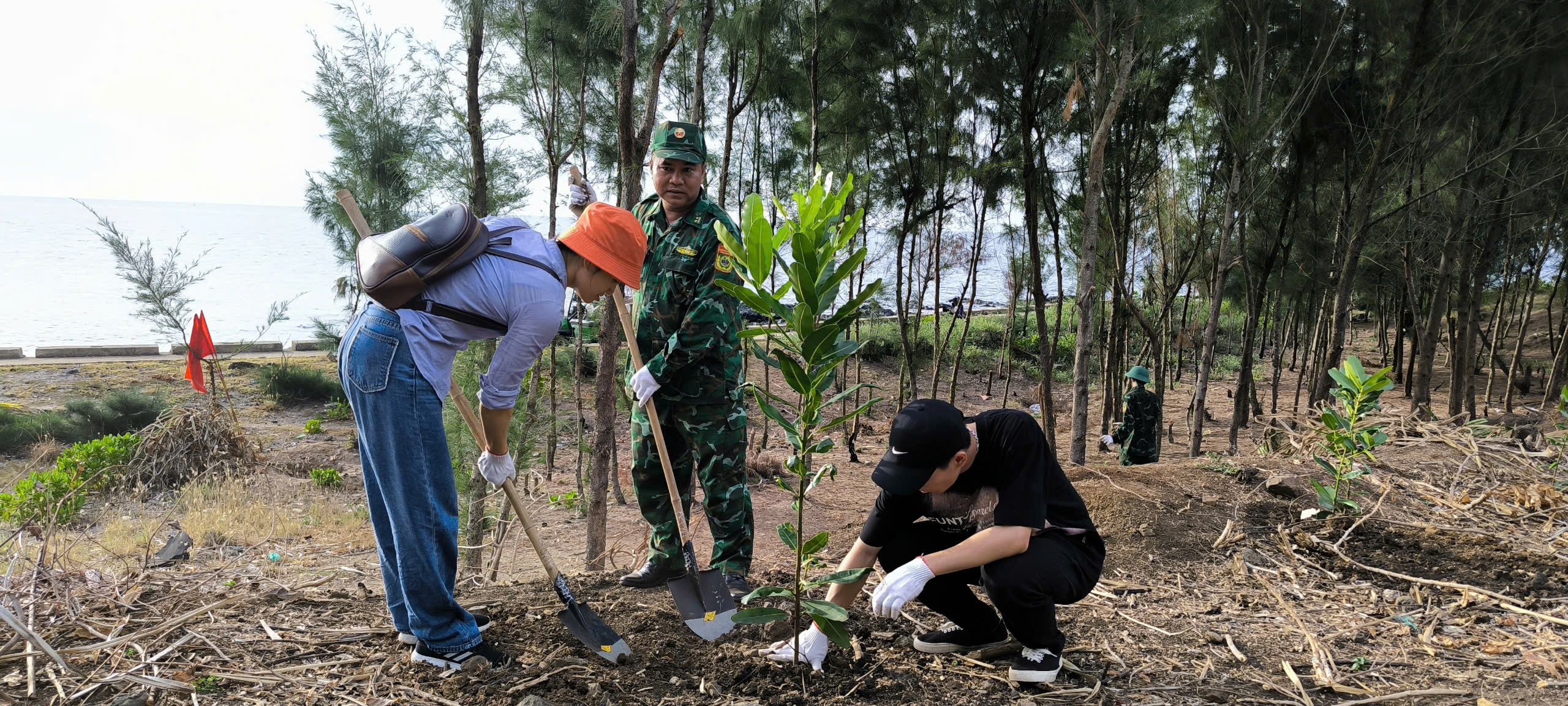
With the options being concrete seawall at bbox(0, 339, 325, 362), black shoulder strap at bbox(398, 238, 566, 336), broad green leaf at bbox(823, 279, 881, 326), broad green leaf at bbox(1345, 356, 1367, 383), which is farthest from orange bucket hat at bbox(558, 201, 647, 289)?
concrete seawall at bbox(0, 339, 325, 362)

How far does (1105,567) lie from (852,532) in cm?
184

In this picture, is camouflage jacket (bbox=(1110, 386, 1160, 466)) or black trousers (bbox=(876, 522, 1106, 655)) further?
camouflage jacket (bbox=(1110, 386, 1160, 466))

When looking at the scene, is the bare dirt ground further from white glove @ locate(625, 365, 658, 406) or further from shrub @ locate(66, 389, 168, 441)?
shrub @ locate(66, 389, 168, 441)

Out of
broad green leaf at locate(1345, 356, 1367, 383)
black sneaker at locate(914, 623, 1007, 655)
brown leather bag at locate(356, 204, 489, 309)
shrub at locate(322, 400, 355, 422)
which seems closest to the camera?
brown leather bag at locate(356, 204, 489, 309)

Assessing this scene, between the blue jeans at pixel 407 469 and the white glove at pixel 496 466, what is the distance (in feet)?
0.45

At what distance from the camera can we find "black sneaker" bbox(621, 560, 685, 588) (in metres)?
3.50

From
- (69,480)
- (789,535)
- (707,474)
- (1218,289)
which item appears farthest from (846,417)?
(69,480)

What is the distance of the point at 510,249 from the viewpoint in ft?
8.11

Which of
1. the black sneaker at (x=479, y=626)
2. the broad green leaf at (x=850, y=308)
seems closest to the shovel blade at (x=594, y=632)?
the black sneaker at (x=479, y=626)

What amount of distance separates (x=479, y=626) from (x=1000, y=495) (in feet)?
5.95

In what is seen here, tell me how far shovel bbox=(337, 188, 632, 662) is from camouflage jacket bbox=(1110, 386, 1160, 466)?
624cm

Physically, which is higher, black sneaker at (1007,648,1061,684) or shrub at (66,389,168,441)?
black sneaker at (1007,648,1061,684)

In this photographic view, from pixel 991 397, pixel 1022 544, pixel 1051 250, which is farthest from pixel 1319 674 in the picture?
pixel 991 397

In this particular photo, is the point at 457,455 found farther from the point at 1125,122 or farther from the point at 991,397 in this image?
the point at 991,397
